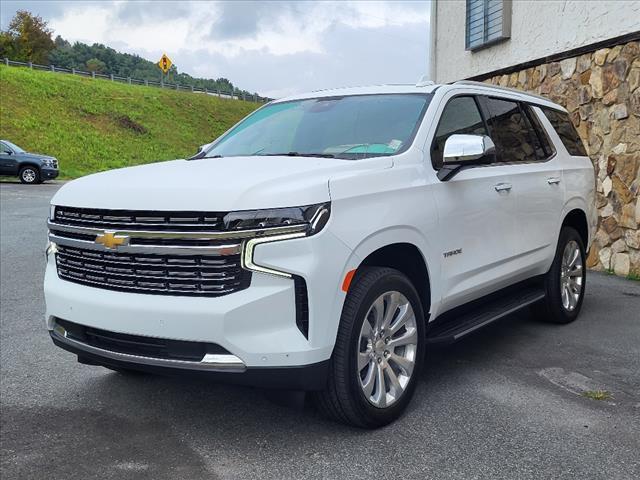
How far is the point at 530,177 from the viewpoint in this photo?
17.2 ft

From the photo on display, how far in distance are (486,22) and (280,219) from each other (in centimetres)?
942

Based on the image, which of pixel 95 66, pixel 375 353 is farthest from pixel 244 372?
pixel 95 66

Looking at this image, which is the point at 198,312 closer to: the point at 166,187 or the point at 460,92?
the point at 166,187

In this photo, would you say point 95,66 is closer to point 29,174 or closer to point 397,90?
point 29,174

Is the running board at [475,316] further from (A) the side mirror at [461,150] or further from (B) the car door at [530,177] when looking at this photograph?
(A) the side mirror at [461,150]

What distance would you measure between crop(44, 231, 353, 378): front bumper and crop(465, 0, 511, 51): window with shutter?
8686 mm

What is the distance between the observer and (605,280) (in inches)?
327

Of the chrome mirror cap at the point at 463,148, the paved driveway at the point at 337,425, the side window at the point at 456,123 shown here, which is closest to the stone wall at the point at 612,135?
the paved driveway at the point at 337,425

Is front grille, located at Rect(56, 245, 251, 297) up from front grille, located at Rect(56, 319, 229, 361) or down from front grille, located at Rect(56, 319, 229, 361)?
up

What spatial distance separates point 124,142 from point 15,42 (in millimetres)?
32204

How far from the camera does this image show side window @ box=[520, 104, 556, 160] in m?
5.61

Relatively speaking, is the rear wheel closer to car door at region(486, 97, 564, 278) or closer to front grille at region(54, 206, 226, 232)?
car door at region(486, 97, 564, 278)

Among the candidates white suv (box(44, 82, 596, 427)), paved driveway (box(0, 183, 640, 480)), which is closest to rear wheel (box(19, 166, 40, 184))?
paved driveway (box(0, 183, 640, 480))

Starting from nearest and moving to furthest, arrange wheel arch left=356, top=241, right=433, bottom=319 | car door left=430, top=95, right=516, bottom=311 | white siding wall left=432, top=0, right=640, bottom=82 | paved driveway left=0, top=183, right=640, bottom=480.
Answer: paved driveway left=0, top=183, right=640, bottom=480 < wheel arch left=356, top=241, right=433, bottom=319 < car door left=430, top=95, right=516, bottom=311 < white siding wall left=432, top=0, right=640, bottom=82
